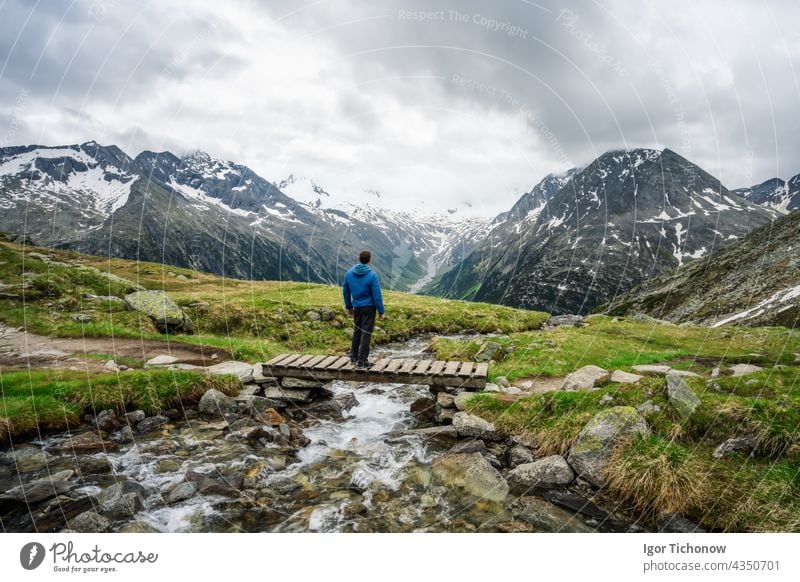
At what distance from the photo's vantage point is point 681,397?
11.5 meters

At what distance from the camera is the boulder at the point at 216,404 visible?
1467 centimetres

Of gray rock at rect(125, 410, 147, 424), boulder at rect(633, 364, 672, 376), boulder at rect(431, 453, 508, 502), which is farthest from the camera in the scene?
boulder at rect(633, 364, 672, 376)

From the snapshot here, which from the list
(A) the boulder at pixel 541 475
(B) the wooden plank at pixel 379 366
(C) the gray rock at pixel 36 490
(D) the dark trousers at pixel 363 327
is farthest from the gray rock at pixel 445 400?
(C) the gray rock at pixel 36 490

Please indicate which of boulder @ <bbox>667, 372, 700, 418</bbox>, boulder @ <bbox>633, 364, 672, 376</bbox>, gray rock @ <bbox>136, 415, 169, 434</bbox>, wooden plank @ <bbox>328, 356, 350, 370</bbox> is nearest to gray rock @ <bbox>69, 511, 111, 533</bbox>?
gray rock @ <bbox>136, 415, 169, 434</bbox>

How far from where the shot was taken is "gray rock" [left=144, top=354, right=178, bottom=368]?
1756 centimetres

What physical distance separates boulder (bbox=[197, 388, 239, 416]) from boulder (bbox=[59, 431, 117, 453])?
297 cm

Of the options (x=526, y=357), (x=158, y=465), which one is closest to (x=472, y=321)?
(x=526, y=357)

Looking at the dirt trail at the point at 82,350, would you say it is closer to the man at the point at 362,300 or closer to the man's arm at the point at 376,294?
the man at the point at 362,300

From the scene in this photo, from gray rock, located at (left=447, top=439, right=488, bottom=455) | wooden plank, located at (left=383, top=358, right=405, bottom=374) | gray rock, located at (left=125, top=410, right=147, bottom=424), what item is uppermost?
wooden plank, located at (left=383, top=358, right=405, bottom=374)

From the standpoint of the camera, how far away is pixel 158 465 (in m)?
11.2

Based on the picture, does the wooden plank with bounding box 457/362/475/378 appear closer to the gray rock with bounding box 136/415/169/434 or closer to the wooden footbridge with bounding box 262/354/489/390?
the wooden footbridge with bounding box 262/354/489/390

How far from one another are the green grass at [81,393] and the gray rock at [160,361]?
65.1 inches
